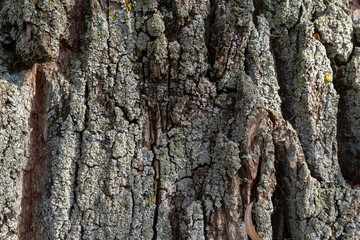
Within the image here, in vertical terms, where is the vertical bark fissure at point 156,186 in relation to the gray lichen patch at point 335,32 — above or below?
below

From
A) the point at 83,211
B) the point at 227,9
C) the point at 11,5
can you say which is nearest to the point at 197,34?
the point at 227,9

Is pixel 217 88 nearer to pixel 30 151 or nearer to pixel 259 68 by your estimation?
pixel 259 68

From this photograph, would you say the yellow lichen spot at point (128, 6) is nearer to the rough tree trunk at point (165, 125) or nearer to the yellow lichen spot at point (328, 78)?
the rough tree trunk at point (165, 125)

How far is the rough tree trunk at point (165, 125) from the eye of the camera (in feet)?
5.55

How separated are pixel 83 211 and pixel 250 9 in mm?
1514

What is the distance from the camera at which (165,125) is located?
183 cm

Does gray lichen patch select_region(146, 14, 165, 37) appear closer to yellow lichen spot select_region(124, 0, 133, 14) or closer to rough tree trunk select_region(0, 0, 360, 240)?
rough tree trunk select_region(0, 0, 360, 240)

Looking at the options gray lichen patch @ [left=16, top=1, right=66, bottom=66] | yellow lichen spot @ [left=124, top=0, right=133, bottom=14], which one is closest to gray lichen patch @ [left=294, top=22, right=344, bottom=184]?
yellow lichen spot @ [left=124, top=0, right=133, bottom=14]

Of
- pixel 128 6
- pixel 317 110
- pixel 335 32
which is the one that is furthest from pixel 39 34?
pixel 335 32

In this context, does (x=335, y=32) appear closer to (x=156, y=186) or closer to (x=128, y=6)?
(x=128, y=6)

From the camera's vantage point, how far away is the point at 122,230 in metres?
1.71


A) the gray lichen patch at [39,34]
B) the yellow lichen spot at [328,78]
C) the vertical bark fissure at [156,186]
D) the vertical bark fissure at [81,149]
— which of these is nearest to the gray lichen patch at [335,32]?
the yellow lichen spot at [328,78]

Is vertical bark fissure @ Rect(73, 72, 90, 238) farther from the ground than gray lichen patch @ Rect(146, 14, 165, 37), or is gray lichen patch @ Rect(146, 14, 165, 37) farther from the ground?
gray lichen patch @ Rect(146, 14, 165, 37)

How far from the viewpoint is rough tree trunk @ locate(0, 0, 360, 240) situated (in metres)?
1.69
